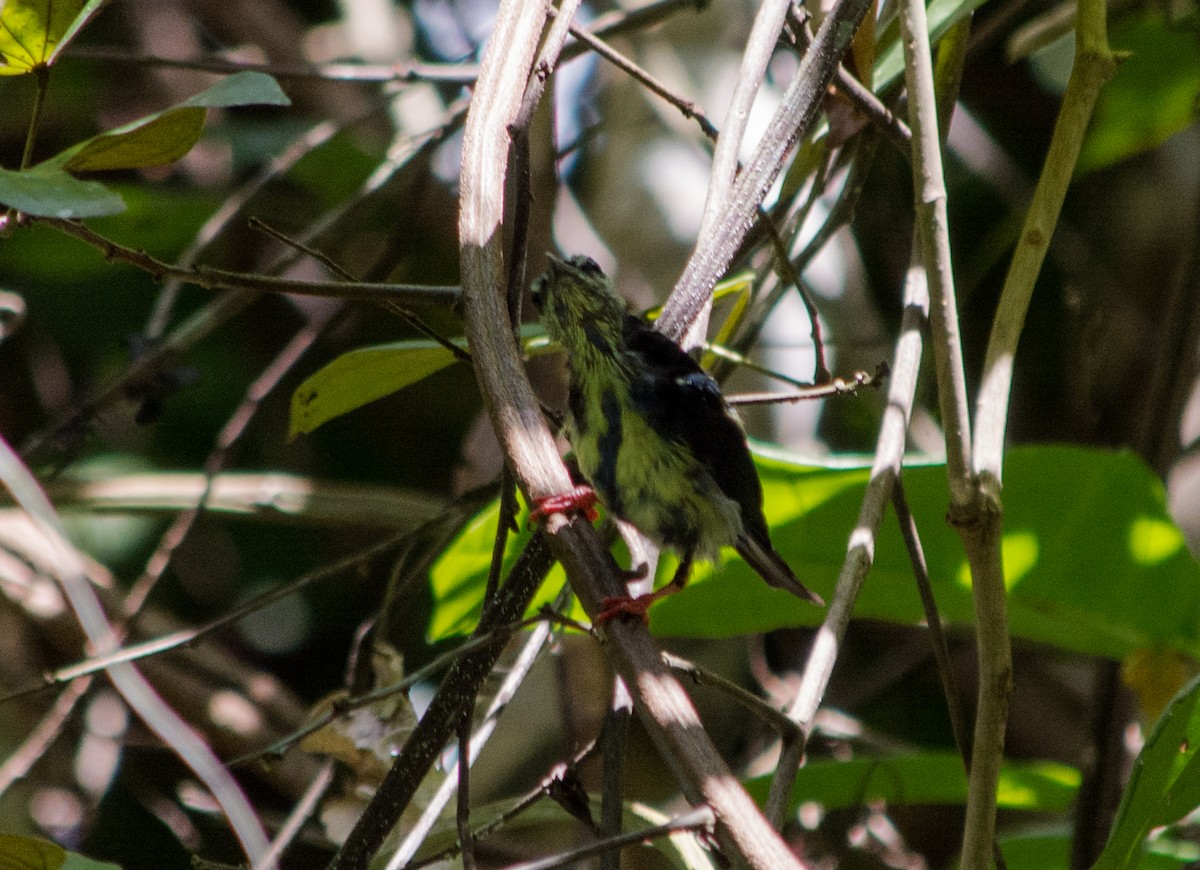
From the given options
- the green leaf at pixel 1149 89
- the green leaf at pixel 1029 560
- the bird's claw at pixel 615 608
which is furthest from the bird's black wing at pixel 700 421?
the green leaf at pixel 1149 89

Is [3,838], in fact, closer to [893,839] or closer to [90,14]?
[90,14]

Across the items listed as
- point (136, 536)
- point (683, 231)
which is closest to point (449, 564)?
point (683, 231)

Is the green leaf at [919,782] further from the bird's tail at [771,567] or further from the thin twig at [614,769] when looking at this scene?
the thin twig at [614,769]

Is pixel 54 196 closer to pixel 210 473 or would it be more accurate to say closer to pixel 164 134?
pixel 164 134

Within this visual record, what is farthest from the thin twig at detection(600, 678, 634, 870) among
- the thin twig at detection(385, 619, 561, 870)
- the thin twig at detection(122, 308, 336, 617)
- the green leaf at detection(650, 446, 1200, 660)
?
the thin twig at detection(122, 308, 336, 617)

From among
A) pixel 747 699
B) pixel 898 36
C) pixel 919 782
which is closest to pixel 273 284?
pixel 747 699

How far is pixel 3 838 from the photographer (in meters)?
1.74

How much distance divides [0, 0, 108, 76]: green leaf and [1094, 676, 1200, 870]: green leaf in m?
1.75

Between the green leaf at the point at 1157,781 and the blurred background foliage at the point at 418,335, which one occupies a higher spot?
the blurred background foliage at the point at 418,335

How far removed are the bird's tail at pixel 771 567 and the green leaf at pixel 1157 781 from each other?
82 centimetres

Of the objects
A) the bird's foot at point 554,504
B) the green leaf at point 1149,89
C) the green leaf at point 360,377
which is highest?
the green leaf at point 1149,89

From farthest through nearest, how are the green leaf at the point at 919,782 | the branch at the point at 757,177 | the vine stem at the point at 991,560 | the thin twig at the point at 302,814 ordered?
the green leaf at the point at 919,782 < the thin twig at the point at 302,814 < the branch at the point at 757,177 < the vine stem at the point at 991,560

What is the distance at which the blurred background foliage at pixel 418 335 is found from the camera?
12.5 ft

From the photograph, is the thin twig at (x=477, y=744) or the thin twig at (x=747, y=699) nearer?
the thin twig at (x=747, y=699)
